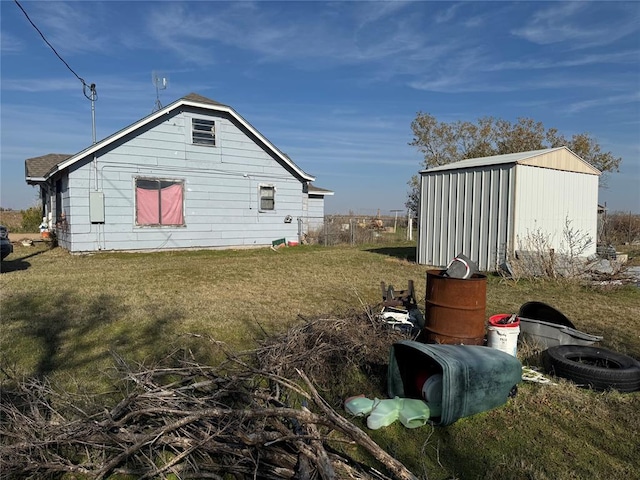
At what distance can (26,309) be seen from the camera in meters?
6.68

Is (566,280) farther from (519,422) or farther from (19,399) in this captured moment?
(19,399)

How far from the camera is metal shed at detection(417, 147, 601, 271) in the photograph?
10.9m

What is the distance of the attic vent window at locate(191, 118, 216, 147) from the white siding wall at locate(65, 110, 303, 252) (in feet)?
0.60

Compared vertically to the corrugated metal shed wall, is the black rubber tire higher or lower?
lower

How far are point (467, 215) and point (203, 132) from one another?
10.1 m

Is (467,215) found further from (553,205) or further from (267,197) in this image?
(267,197)

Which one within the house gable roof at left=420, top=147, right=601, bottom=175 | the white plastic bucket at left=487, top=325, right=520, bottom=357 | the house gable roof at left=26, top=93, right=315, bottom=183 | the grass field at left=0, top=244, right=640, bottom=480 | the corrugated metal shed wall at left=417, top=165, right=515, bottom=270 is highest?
the house gable roof at left=26, top=93, right=315, bottom=183

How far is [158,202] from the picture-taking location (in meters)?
15.4

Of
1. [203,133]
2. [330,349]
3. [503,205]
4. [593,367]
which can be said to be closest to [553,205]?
[503,205]

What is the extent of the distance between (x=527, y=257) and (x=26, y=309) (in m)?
10.3

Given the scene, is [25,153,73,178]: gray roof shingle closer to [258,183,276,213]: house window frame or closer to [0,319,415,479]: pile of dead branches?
[258,183,276,213]: house window frame

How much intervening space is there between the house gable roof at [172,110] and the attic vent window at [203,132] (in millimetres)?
531

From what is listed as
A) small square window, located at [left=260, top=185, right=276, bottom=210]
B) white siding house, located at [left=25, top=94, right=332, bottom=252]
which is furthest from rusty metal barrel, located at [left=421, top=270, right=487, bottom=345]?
small square window, located at [left=260, top=185, right=276, bottom=210]

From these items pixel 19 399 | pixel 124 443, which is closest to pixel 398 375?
pixel 124 443
